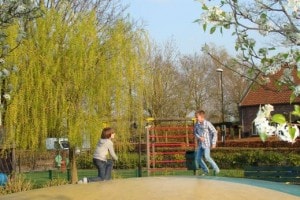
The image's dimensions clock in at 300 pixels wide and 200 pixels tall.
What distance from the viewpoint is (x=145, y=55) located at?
16.5 metres

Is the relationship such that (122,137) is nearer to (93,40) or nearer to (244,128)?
(93,40)

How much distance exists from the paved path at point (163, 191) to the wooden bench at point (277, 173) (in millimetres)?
11110

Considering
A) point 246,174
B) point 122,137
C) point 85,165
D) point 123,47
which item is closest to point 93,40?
point 123,47

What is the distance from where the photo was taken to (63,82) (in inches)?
579

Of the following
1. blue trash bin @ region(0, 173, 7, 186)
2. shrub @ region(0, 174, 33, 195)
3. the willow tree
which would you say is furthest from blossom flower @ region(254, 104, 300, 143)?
the willow tree

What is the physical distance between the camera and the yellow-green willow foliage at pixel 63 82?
14.5 metres

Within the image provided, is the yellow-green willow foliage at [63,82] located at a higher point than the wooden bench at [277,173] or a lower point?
higher

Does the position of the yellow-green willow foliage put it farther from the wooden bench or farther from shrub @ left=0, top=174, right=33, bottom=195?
Answer: the wooden bench

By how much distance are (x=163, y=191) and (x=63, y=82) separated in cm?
1163

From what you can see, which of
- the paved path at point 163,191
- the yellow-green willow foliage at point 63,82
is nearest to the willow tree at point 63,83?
the yellow-green willow foliage at point 63,82

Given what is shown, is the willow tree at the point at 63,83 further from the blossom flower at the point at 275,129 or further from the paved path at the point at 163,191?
the blossom flower at the point at 275,129

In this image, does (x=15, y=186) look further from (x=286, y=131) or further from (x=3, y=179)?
(x=286, y=131)

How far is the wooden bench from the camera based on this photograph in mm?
14516

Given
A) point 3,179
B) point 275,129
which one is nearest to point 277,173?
point 3,179
